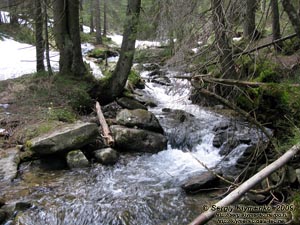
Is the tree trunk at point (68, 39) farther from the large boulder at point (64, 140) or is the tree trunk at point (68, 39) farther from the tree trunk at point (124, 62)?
the large boulder at point (64, 140)

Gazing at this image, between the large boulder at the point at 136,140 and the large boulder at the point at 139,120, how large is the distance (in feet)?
1.24

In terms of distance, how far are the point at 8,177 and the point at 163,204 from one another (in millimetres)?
2930

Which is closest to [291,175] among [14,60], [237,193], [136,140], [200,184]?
[200,184]

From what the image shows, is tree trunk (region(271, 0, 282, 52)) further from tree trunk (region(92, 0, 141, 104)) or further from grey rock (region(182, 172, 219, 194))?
tree trunk (region(92, 0, 141, 104))

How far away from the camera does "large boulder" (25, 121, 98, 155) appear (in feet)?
20.0

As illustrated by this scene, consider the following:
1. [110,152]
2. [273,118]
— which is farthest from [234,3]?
[110,152]

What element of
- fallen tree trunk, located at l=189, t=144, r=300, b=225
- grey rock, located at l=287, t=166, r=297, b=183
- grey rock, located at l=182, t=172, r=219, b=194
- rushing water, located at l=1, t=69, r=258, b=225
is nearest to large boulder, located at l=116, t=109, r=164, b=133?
rushing water, located at l=1, t=69, r=258, b=225

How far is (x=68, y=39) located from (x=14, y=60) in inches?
299

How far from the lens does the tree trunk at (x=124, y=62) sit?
8.70m

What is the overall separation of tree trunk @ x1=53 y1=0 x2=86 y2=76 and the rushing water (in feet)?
14.7

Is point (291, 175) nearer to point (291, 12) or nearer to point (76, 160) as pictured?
point (291, 12)

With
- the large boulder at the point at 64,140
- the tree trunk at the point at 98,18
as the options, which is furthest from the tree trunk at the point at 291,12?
the tree trunk at the point at 98,18

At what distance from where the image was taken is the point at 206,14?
5402 millimetres

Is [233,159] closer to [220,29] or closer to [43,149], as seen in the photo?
[220,29]
